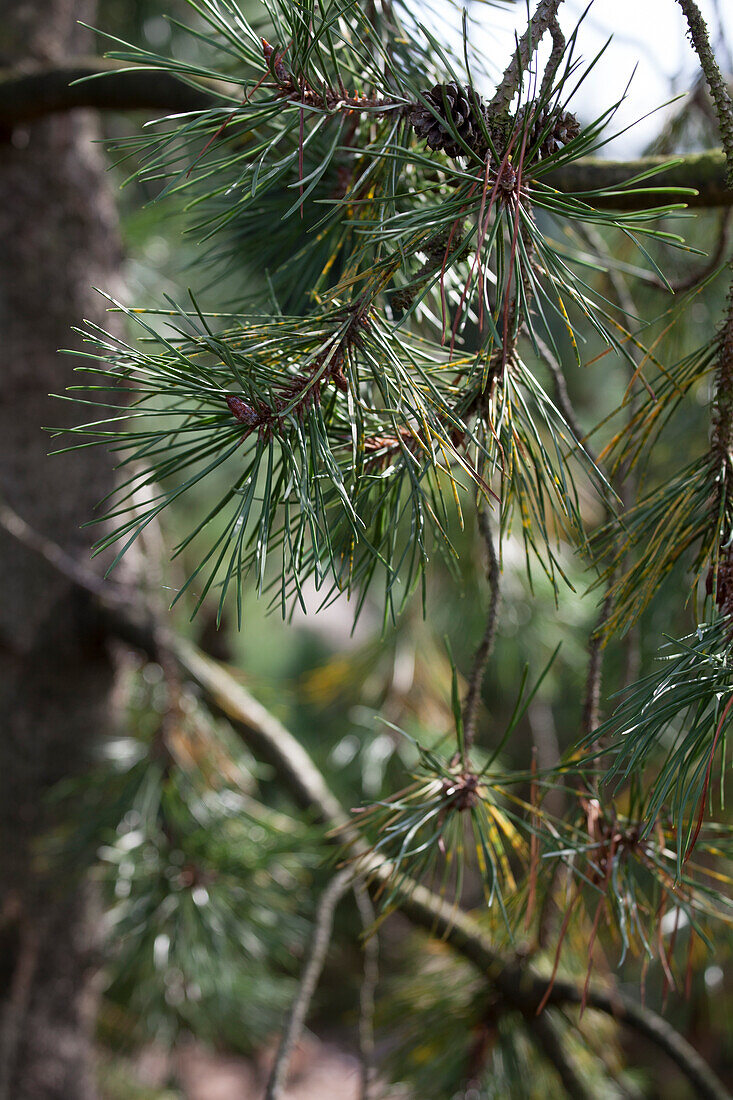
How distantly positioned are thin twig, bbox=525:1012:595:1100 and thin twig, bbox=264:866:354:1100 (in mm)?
173

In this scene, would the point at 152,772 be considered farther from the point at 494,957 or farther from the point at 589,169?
the point at 589,169

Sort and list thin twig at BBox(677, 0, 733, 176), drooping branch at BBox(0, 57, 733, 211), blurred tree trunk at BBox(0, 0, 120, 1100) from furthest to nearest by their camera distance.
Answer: blurred tree trunk at BBox(0, 0, 120, 1100), drooping branch at BBox(0, 57, 733, 211), thin twig at BBox(677, 0, 733, 176)

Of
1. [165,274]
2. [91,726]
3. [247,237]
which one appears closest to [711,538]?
[247,237]

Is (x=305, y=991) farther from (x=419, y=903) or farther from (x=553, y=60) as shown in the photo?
(x=553, y=60)

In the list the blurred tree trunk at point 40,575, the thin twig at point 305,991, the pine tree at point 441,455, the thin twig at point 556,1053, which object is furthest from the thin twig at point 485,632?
the blurred tree trunk at point 40,575

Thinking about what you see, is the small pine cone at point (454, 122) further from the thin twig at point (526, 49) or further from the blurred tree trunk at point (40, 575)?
the blurred tree trunk at point (40, 575)

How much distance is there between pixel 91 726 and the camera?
32.6 inches

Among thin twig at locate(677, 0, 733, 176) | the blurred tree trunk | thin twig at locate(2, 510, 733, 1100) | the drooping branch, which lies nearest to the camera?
thin twig at locate(677, 0, 733, 176)

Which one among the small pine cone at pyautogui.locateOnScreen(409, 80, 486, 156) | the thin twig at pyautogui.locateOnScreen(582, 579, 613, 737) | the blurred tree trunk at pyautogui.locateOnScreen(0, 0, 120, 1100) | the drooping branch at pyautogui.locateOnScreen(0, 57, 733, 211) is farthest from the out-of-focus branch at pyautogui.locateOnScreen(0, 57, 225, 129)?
the thin twig at pyautogui.locateOnScreen(582, 579, 613, 737)

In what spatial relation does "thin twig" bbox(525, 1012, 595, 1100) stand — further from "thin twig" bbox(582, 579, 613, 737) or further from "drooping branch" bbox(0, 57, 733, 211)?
"drooping branch" bbox(0, 57, 733, 211)

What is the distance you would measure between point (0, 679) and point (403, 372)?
62cm

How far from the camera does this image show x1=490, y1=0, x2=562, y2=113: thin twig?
0.28 m

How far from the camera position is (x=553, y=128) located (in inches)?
11.6

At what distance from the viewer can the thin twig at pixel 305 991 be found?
1.31 feet
